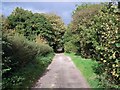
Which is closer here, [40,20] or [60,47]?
[40,20]

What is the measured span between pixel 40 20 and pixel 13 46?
143 feet

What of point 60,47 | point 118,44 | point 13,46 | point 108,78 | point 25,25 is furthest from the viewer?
point 60,47

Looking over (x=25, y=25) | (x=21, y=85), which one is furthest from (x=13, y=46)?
(x=25, y=25)

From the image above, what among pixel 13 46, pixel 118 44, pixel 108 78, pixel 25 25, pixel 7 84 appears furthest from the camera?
pixel 25 25

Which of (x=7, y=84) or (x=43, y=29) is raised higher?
(x=43, y=29)

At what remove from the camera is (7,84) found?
13.1 metres

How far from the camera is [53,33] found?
2574 inches

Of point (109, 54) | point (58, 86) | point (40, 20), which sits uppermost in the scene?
point (40, 20)

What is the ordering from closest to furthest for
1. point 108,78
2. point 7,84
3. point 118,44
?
point 118,44 → point 7,84 → point 108,78

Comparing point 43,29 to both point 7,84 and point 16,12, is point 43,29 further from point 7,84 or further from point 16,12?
point 7,84

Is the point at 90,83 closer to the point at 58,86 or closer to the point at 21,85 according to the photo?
the point at 58,86

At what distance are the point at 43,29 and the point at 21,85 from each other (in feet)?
145

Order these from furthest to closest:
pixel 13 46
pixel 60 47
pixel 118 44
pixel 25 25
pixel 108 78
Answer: pixel 60 47, pixel 25 25, pixel 13 46, pixel 108 78, pixel 118 44

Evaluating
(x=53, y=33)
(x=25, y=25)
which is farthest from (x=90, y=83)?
(x=53, y=33)
